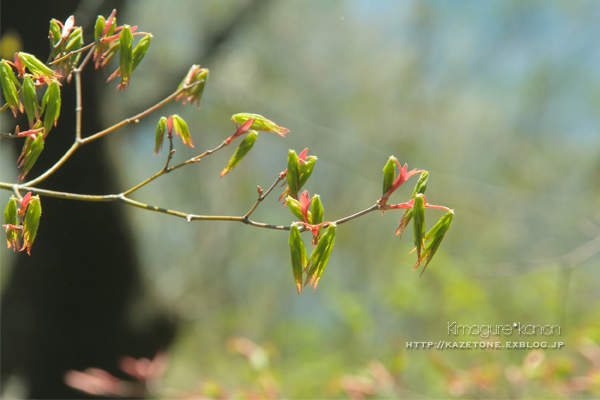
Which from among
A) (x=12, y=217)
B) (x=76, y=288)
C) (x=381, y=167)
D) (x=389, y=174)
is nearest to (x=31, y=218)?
(x=12, y=217)

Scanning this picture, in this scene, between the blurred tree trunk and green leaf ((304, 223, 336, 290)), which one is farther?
the blurred tree trunk

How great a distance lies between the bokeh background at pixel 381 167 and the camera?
153 centimetres

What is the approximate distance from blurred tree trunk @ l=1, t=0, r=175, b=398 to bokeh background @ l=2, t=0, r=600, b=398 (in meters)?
0.37

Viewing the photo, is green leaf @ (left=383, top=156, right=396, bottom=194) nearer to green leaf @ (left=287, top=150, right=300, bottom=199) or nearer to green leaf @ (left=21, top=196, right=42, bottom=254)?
green leaf @ (left=287, top=150, right=300, bottom=199)

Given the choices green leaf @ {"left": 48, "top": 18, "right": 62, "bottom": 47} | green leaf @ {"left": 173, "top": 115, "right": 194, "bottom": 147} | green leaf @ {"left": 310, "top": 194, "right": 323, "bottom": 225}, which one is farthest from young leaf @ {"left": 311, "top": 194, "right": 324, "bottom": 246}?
green leaf @ {"left": 48, "top": 18, "right": 62, "bottom": 47}

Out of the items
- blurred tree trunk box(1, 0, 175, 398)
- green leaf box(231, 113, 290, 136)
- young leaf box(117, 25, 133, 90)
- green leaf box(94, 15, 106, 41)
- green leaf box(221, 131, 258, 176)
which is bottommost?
blurred tree trunk box(1, 0, 175, 398)

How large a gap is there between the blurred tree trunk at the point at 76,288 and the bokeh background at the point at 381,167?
375mm

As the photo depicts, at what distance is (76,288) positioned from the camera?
3.06 ft

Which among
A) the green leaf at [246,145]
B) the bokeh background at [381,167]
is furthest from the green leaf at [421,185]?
the bokeh background at [381,167]

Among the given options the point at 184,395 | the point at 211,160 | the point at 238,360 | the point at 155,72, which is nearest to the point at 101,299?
the point at 184,395

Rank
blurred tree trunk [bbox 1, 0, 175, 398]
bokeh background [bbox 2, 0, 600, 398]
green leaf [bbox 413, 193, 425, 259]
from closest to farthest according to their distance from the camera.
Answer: green leaf [bbox 413, 193, 425, 259] → blurred tree trunk [bbox 1, 0, 175, 398] → bokeh background [bbox 2, 0, 600, 398]

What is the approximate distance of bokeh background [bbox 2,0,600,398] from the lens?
1.53m

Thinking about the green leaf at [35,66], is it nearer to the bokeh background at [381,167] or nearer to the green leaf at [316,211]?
the green leaf at [316,211]

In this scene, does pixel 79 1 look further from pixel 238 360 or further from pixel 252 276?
pixel 238 360
